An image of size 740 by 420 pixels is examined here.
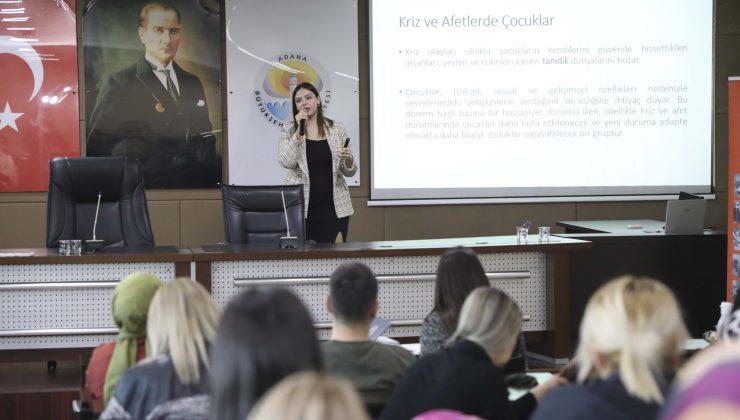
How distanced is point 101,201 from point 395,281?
67.4 inches

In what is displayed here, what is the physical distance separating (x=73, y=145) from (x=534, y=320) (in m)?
3.74

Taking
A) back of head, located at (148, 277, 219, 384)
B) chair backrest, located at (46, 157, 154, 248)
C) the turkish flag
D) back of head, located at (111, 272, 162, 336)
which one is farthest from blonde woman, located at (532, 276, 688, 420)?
the turkish flag

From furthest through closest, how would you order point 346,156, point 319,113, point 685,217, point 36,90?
1. point 36,90
2. point 319,113
3. point 346,156
4. point 685,217

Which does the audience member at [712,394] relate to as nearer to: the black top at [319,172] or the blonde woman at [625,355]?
the blonde woman at [625,355]

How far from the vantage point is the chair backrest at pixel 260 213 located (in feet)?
18.3

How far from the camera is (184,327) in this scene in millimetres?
2049

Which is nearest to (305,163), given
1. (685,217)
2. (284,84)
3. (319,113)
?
(319,113)

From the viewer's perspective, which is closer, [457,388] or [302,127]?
[457,388]

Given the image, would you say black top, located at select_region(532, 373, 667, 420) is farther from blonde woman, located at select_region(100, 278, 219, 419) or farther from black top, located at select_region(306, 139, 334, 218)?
black top, located at select_region(306, 139, 334, 218)

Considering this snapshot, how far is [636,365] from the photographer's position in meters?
1.75

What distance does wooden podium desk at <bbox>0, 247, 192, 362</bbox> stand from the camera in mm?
4590

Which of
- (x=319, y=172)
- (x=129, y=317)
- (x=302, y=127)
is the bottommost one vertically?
(x=129, y=317)

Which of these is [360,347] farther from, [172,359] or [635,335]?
[635,335]

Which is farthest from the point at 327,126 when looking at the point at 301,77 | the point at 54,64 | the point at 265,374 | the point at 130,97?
the point at 265,374
